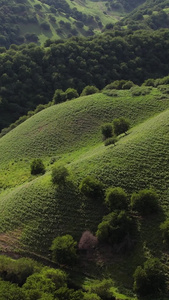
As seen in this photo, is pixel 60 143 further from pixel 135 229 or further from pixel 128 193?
pixel 135 229

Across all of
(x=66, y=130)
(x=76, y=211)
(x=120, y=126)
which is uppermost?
(x=66, y=130)

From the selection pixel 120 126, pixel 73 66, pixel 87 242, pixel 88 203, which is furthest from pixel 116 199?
pixel 73 66

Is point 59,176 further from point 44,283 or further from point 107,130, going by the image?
point 107,130

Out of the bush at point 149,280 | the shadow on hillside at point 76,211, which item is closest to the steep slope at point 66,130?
the shadow on hillside at point 76,211

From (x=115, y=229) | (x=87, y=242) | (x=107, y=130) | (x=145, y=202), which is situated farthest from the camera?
(x=107, y=130)

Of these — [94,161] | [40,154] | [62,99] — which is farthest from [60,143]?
[62,99]

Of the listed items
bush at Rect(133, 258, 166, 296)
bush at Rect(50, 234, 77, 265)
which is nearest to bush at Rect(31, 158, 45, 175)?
bush at Rect(50, 234, 77, 265)

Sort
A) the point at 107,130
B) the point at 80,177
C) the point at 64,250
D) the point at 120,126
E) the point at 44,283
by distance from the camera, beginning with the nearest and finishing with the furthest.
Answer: the point at 44,283, the point at 64,250, the point at 80,177, the point at 120,126, the point at 107,130
